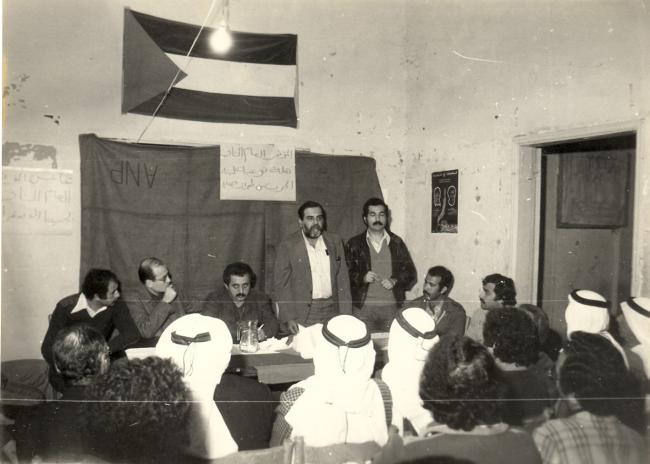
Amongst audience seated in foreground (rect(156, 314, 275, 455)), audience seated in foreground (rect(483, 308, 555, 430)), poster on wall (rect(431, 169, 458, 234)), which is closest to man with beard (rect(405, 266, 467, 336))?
poster on wall (rect(431, 169, 458, 234))

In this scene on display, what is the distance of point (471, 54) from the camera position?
93.1 inches

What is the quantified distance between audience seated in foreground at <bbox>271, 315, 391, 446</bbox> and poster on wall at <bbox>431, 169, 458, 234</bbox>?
138cm

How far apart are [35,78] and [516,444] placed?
1.97m

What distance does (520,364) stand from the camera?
1.29 m

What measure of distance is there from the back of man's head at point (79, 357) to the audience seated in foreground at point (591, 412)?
3.09 ft

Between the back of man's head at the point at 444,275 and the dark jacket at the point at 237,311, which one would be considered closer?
the dark jacket at the point at 237,311

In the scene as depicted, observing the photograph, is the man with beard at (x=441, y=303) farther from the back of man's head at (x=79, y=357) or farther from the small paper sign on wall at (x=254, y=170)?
the back of man's head at (x=79, y=357)

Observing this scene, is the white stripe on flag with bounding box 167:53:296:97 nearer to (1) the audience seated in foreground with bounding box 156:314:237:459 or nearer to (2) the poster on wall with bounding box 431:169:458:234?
(2) the poster on wall with bounding box 431:169:458:234

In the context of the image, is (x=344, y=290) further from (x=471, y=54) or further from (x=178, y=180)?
(x=471, y=54)

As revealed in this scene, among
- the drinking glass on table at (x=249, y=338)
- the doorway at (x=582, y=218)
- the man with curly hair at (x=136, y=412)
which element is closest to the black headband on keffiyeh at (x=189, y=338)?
the man with curly hair at (x=136, y=412)

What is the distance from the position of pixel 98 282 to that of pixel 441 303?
1.50 m

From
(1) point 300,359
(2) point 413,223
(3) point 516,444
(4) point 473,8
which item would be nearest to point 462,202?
(2) point 413,223

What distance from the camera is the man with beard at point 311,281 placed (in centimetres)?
221

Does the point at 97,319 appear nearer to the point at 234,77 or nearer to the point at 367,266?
the point at 234,77
